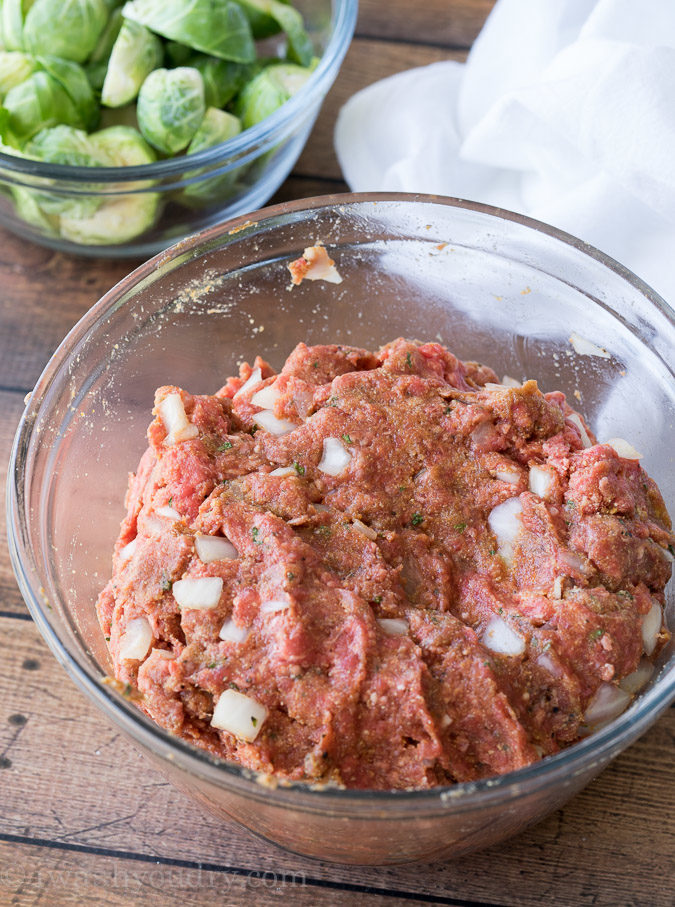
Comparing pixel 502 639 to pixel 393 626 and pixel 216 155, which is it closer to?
pixel 393 626

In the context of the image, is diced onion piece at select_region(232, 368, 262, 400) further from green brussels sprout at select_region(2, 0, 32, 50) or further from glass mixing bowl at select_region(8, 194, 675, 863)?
green brussels sprout at select_region(2, 0, 32, 50)

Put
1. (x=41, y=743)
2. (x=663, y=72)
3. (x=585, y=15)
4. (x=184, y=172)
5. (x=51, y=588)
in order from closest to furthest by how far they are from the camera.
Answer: (x=51, y=588), (x=41, y=743), (x=663, y=72), (x=184, y=172), (x=585, y=15)

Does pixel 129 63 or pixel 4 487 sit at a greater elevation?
pixel 129 63

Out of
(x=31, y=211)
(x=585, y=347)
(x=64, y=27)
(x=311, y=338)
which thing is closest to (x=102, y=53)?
(x=64, y=27)

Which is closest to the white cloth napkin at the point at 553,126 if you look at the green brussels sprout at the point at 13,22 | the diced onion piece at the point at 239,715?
the green brussels sprout at the point at 13,22

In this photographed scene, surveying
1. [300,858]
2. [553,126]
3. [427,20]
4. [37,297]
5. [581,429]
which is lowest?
[300,858]

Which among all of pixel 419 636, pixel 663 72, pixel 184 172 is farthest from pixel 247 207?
pixel 419 636

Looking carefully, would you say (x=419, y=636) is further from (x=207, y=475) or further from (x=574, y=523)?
(x=207, y=475)
